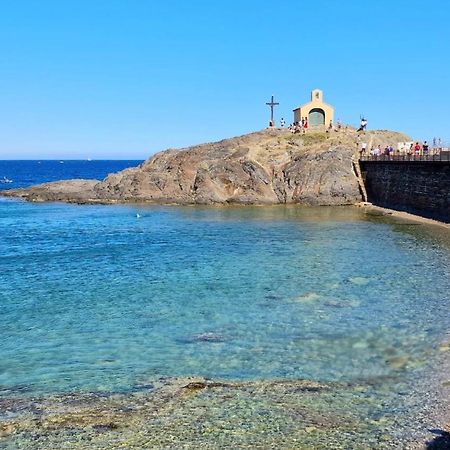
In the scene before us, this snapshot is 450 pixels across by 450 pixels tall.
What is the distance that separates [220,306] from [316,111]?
67.9 metres

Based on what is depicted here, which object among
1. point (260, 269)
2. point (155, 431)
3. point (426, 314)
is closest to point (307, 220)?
point (260, 269)

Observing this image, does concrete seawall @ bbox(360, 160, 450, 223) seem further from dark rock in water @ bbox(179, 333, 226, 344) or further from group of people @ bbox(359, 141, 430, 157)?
dark rock in water @ bbox(179, 333, 226, 344)

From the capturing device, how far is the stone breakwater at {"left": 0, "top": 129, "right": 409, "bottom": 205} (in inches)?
2817

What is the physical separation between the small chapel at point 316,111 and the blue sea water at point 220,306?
139 feet

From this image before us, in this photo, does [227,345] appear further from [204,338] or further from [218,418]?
[218,418]

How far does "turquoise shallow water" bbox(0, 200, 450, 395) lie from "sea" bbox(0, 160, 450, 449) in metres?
0.10

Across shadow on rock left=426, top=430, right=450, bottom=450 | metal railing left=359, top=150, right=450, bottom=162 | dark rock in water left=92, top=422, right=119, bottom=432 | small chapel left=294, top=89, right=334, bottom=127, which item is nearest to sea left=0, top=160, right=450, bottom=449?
dark rock in water left=92, top=422, right=119, bottom=432

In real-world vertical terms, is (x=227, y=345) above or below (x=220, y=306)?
below

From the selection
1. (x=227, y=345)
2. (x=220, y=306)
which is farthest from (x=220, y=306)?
(x=227, y=345)

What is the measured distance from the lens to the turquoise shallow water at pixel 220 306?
58.5 ft

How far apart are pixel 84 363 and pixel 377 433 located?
31.9ft

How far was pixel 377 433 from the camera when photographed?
44.1 ft

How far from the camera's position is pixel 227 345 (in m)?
19.7

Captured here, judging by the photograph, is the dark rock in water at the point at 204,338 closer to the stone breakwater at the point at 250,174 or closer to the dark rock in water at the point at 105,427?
the dark rock in water at the point at 105,427
